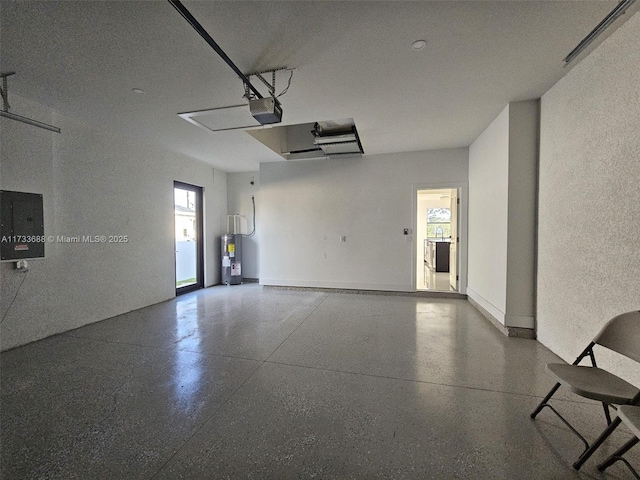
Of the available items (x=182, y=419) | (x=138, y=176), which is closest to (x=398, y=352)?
(x=182, y=419)

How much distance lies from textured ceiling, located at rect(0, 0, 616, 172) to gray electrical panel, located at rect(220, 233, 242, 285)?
3140 mm

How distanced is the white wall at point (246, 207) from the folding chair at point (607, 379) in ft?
18.7


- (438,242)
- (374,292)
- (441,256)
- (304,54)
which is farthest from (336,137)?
(441,256)

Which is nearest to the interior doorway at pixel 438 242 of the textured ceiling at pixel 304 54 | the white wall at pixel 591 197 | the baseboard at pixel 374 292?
the baseboard at pixel 374 292

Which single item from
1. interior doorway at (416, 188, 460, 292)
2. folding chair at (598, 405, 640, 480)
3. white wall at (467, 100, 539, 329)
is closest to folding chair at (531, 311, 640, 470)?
folding chair at (598, 405, 640, 480)

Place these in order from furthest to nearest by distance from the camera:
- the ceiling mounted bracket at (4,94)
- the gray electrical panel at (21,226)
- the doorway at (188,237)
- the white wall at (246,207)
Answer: the white wall at (246,207) < the doorway at (188,237) < the gray electrical panel at (21,226) < the ceiling mounted bracket at (4,94)

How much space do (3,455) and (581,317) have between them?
4208 mm

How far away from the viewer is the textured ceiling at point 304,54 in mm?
1688

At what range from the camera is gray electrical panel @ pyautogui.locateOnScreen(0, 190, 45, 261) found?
8.55 feet

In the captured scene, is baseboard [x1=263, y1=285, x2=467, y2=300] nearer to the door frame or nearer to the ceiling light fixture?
the door frame

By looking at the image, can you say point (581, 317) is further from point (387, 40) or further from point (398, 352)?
point (387, 40)

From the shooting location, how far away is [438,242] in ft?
24.1

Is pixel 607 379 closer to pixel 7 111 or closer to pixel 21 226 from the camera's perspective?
pixel 21 226

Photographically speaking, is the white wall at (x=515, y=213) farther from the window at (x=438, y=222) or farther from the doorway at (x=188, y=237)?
the window at (x=438, y=222)
